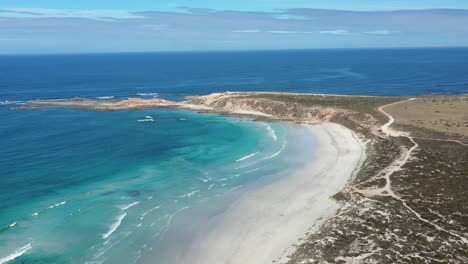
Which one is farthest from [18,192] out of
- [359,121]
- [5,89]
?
[5,89]

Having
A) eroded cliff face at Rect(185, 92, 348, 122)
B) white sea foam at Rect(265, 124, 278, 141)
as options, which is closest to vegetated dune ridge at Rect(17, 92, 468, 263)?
eroded cliff face at Rect(185, 92, 348, 122)

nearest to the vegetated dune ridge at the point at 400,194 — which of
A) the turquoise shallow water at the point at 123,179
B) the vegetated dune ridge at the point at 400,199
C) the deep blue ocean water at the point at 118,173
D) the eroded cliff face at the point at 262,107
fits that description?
the vegetated dune ridge at the point at 400,199

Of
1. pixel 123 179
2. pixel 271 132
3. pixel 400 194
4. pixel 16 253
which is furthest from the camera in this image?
pixel 271 132

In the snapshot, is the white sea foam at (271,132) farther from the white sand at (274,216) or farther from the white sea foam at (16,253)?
the white sea foam at (16,253)

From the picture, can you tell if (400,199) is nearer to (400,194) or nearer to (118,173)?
(400,194)

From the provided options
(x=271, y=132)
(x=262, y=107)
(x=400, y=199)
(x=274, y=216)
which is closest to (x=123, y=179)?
(x=274, y=216)
